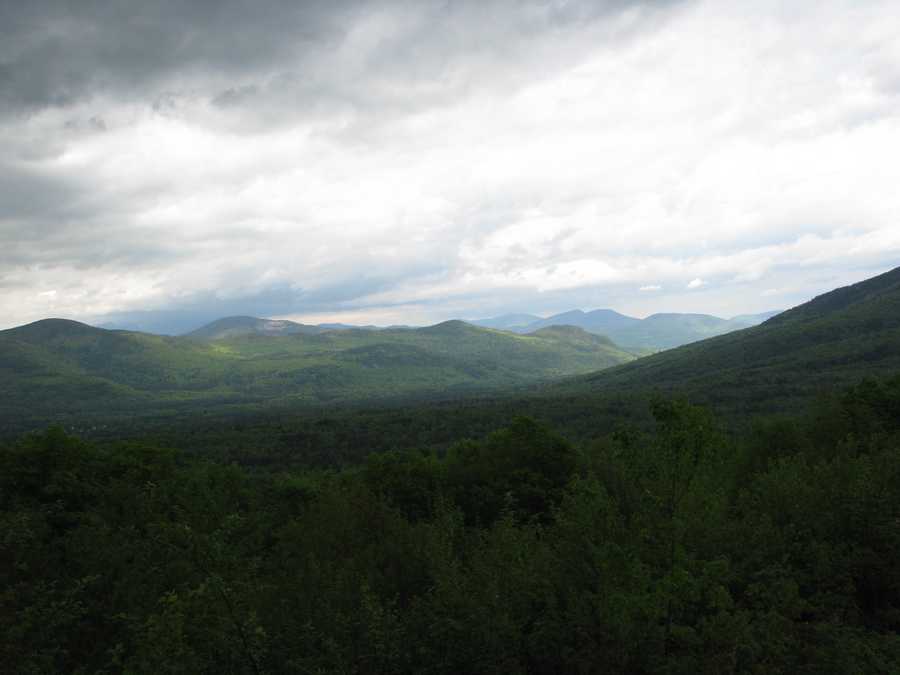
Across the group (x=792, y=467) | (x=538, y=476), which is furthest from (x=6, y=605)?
(x=538, y=476)

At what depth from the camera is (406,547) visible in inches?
963

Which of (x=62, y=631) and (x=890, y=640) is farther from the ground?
Result: (x=62, y=631)

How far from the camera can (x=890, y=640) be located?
14234 millimetres

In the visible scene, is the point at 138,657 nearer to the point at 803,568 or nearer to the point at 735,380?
the point at 803,568

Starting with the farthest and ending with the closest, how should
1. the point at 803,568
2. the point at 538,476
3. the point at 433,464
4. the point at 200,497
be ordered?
the point at 433,464 < the point at 538,476 < the point at 200,497 < the point at 803,568

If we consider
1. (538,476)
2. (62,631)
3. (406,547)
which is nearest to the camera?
(62,631)

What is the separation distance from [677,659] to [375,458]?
42.3 metres

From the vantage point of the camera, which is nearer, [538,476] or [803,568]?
[803,568]

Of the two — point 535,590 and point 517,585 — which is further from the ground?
point 517,585

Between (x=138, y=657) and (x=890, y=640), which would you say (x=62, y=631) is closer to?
(x=138, y=657)

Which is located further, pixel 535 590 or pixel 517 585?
pixel 535 590

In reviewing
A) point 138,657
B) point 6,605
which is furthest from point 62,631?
point 138,657

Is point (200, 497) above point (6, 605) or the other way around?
the other way around

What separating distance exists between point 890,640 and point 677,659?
599 cm
